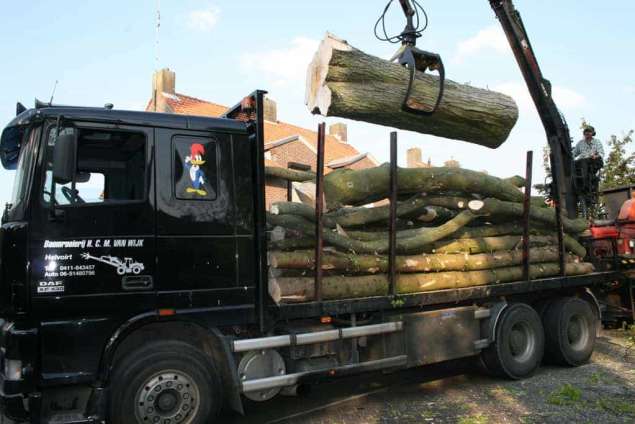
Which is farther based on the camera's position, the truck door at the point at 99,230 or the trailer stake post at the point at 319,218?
the trailer stake post at the point at 319,218

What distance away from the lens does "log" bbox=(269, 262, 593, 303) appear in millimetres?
5117

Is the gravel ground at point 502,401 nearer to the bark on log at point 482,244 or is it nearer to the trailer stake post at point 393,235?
the trailer stake post at point 393,235

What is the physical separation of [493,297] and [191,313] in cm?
401

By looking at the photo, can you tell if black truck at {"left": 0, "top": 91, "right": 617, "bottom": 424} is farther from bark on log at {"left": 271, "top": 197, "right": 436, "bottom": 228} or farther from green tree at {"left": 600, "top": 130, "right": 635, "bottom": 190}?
green tree at {"left": 600, "top": 130, "right": 635, "bottom": 190}

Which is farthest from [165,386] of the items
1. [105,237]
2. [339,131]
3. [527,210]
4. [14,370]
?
[339,131]

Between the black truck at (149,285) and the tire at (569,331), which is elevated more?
the black truck at (149,285)

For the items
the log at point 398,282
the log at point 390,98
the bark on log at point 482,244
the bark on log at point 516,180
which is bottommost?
the log at point 398,282

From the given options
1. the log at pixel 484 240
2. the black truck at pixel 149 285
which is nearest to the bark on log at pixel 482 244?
the log at pixel 484 240

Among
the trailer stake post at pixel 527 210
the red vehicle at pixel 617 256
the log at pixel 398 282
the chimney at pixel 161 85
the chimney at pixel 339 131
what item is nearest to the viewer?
the log at pixel 398 282

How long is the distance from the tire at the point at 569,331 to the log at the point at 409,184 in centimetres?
170

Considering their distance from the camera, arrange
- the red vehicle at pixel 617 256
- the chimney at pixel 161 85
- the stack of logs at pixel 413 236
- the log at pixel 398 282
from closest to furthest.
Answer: the log at pixel 398 282 → the stack of logs at pixel 413 236 → the red vehicle at pixel 617 256 → the chimney at pixel 161 85

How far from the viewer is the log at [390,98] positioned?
17.4 feet

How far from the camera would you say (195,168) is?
4.80 m

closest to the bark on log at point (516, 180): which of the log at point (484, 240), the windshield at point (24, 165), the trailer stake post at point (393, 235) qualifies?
the log at point (484, 240)
